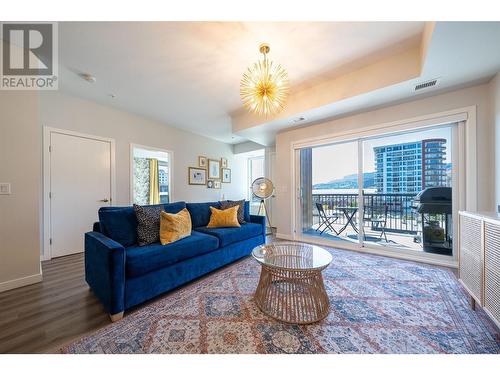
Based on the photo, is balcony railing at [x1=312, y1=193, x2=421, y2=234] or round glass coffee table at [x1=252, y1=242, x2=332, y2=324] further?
balcony railing at [x1=312, y1=193, x2=421, y2=234]

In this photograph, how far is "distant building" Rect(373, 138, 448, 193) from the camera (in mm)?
2734

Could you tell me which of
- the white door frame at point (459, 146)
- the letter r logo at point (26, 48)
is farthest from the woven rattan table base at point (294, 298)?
the letter r logo at point (26, 48)

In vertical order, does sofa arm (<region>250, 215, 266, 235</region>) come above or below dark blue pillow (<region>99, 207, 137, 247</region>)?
below

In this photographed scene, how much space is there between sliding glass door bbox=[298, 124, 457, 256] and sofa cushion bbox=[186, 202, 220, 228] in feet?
6.68

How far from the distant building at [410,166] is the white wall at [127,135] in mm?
3978

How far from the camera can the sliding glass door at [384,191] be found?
275 centimetres

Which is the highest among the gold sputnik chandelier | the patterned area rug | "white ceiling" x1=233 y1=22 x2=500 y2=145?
"white ceiling" x1=233 y1=22 x2=500 y2=145

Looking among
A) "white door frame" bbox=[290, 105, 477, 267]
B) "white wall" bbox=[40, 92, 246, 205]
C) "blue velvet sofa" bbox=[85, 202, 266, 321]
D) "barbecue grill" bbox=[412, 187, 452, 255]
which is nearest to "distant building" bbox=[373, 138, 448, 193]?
"barbecue grill" bbox=[412, 187, 452, 255]

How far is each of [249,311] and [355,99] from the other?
9.62 feet

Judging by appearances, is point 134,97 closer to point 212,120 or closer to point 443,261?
point 212,120

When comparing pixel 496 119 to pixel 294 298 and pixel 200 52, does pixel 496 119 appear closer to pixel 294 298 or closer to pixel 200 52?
pixel 294 298

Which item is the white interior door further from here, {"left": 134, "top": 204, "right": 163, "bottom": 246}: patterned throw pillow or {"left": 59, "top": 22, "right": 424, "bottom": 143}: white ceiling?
{"left": 134, "top": 204, "right": 163, "bottom": 246}: patterned throw pillow

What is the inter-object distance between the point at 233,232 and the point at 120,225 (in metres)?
1.34

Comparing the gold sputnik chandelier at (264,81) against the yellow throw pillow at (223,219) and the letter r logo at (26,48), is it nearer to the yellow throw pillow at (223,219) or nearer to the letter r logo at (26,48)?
the yellow throw pillow at (223,219)
